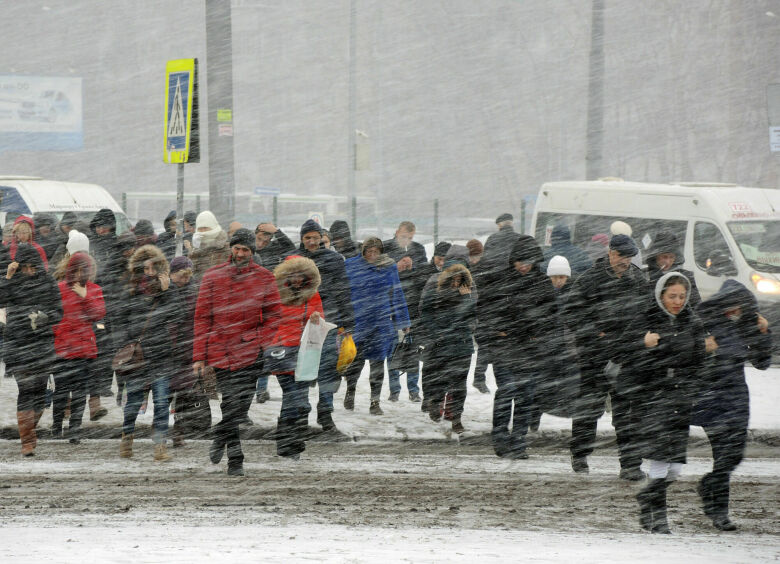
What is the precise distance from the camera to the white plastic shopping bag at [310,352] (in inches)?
332

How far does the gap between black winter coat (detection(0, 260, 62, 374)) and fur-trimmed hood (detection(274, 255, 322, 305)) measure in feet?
5.97

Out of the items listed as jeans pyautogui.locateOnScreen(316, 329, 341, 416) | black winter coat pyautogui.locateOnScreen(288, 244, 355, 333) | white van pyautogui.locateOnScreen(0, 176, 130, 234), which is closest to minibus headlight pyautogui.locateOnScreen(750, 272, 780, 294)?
black winter coat pyautogui.locateOnScreen(288, 244, 355, 333)

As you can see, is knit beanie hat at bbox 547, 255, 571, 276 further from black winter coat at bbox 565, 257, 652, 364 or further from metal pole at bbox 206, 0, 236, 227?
metal pole at bbox 206, 0, 236, 227

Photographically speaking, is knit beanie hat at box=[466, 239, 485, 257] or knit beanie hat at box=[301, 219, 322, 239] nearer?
knit beanie hat at box=[301, 219, 322, 239]

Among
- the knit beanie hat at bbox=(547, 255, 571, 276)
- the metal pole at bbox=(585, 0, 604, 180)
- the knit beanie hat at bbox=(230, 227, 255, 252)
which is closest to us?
the knit beanie hat at bbox=(230, 227, 255, 252)

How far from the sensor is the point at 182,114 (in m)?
10.5

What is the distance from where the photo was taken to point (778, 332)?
14055mm

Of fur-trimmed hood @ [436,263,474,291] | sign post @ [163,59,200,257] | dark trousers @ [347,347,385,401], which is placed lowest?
dark trousers @ [347,347,385,401]

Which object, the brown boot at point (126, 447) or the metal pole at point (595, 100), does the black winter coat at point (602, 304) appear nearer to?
the brown boot at point (126, 447)

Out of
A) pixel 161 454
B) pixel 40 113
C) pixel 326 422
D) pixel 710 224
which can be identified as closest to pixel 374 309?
A: pixel 326 422

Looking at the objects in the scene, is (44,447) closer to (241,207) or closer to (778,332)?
(778,332)

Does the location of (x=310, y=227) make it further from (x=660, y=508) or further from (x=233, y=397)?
(x=660, y=508)

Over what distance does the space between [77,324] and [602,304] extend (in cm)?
437

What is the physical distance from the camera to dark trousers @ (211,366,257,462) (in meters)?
7.86
